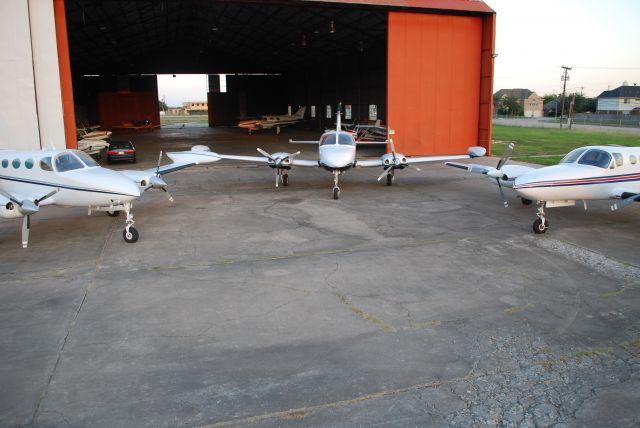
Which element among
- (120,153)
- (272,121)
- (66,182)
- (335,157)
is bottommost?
(120,153)

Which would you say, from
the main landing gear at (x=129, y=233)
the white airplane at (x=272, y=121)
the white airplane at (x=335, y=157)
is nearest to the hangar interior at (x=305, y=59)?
the white airplane at (x=272, y=121)

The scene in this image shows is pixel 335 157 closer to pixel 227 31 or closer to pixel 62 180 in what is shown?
pixel 62 180

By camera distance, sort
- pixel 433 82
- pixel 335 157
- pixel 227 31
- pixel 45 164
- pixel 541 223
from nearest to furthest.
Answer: pixel 45 164, pixel 541 223, pixel 335 157, pixel 433 82, pixel 227 31

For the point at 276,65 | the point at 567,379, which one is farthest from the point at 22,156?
the point at 276,65

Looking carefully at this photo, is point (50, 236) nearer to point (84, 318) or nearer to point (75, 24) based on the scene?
point (84, 318)

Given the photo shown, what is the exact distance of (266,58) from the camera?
204ft

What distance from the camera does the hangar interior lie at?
29.7 metres

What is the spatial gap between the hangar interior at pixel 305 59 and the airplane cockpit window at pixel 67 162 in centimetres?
1569

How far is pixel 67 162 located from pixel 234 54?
5436cm

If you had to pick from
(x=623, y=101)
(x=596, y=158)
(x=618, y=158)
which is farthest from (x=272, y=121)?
(x=623, y=101)

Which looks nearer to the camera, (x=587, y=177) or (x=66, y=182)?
(x=66, y=182)

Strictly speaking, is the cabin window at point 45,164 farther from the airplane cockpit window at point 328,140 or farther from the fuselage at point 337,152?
the airplane cockpit window at point 328,140

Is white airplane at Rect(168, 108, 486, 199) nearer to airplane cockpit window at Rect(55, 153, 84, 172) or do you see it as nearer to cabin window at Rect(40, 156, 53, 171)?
airplane cockpit window at Rect(55, 153, 84, 172)

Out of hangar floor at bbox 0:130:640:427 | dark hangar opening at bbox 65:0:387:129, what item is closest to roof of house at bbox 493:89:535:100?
dark hangar opening at bbox 65:0:387:129
